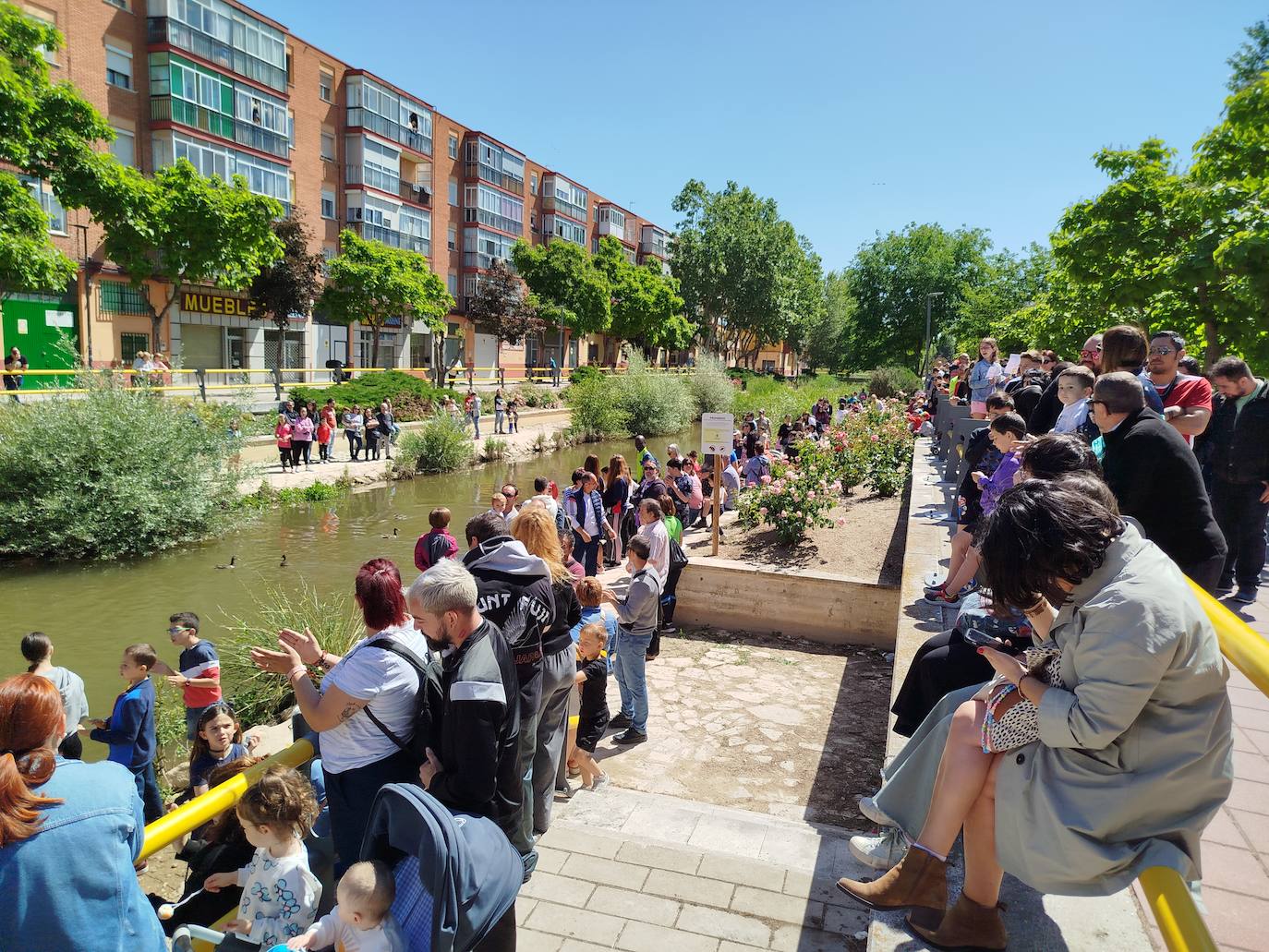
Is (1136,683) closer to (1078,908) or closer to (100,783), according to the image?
(1078,908)

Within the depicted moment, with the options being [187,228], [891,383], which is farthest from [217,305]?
[891,383]

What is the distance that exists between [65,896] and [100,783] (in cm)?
29

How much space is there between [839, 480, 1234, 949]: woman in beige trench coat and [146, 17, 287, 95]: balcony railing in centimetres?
3866

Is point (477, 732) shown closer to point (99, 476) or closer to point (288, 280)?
point (99, 476)

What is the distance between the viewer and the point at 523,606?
368 centimetres

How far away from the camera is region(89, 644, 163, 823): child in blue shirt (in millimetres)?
5129

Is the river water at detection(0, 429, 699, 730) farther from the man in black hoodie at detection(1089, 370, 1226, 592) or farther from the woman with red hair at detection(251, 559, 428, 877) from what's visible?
the man in black hoodie at detection(1089, 370, 1226, 592)

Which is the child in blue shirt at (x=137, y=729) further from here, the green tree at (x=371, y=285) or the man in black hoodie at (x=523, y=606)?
the green tree at (x=371, y=285)

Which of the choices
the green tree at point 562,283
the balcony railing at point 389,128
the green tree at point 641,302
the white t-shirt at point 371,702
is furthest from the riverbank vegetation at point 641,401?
the white t-shirt at point 371,702

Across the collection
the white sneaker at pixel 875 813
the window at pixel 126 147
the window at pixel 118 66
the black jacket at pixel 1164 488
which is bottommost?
the white sneaker at pixel 875 813

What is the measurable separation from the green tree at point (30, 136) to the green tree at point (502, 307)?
28693mm

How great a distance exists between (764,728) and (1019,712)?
14.7 feet

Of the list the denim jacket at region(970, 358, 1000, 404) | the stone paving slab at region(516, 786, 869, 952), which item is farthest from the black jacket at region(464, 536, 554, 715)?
the denim jacket at region(970, 358, 1000, 404)

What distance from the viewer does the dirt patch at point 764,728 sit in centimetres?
563
